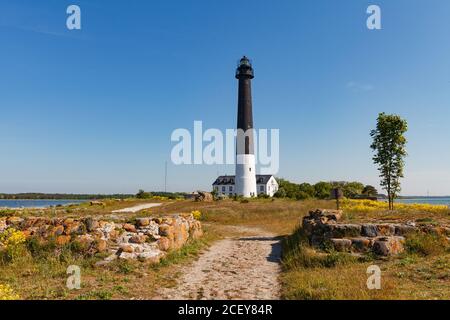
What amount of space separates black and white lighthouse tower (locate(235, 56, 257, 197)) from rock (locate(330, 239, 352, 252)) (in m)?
35.3

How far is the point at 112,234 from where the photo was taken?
1185 cm

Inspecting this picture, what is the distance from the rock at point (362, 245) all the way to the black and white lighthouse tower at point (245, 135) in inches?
1398

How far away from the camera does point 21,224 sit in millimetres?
13117

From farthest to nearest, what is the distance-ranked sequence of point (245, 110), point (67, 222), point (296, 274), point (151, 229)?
point (245, 110) < point (151, 229) < point (67, 222) < point (296, 274)

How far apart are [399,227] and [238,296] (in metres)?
7.54

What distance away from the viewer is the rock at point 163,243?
11.8 m

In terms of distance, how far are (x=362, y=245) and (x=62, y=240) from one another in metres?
10.2

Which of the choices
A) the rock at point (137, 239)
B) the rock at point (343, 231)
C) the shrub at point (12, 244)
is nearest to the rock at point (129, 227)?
the rock at point (137, 239)

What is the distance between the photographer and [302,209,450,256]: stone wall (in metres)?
10.7

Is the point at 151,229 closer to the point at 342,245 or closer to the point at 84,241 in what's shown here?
the point at 84,241

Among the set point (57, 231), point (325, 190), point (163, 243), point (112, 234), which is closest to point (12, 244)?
point (57, 231)

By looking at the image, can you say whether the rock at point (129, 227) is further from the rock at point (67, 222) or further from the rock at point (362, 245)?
the rock at point (362, 245)
